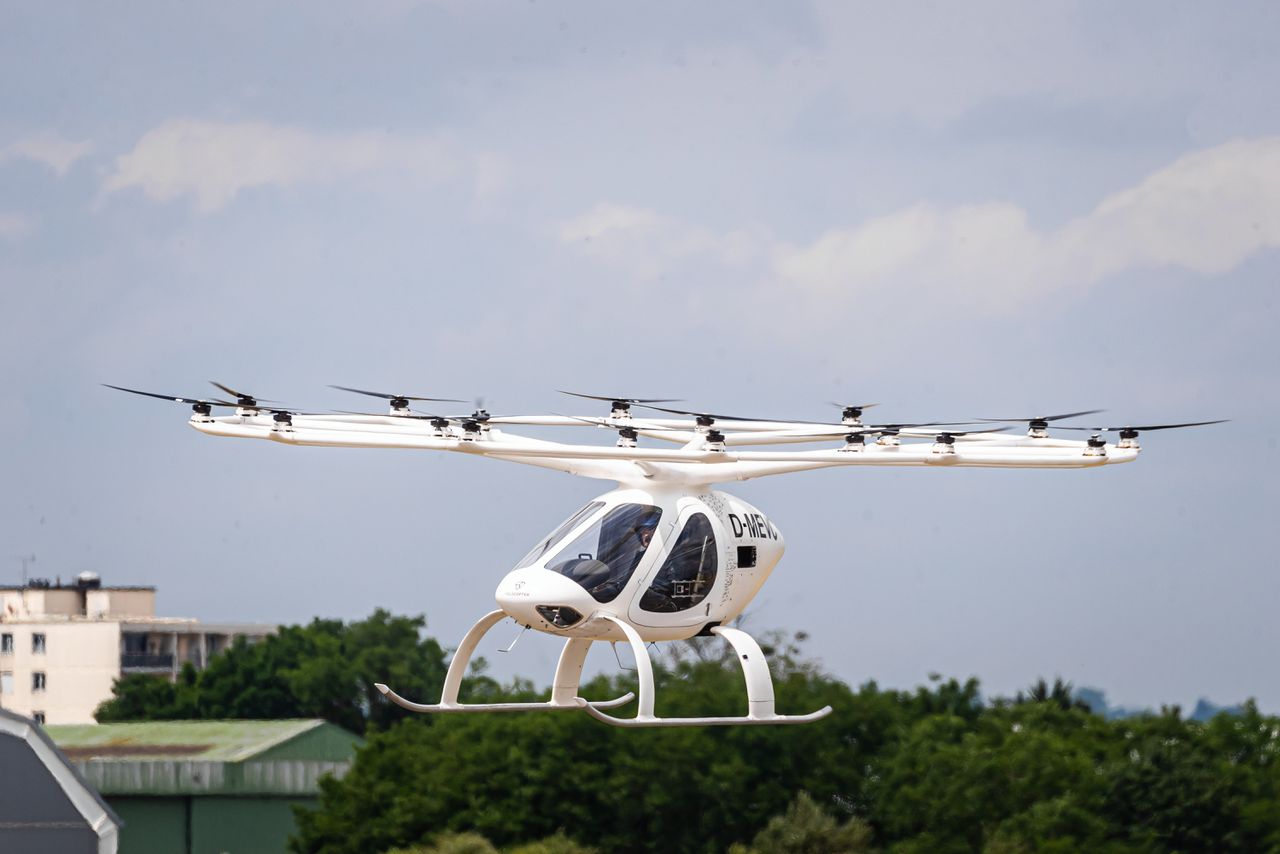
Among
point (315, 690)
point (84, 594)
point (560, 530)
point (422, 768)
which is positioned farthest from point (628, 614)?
point (84, 594)

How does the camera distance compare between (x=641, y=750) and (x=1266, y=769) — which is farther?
(x=641, y=750)

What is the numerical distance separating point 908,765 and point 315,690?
5017cm

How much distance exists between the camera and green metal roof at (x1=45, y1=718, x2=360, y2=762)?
68062mm

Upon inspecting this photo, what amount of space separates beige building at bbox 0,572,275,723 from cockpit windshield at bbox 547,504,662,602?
91911 mm

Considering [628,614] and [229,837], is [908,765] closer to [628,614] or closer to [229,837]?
[229,837]

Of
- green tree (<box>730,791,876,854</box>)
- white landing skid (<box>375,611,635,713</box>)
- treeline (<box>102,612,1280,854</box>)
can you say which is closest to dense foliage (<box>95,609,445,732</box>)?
treeline (<box>102,612,1280,854</box>)

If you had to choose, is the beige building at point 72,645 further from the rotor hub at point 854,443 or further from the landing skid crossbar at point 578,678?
the rotor hub at point 854,443

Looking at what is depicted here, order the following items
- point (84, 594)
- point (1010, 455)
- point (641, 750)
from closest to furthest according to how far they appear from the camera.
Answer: point (1010, 455)
point (641, 750)
point (84, 594)

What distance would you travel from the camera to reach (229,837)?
66.2 m

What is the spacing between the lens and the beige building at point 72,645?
365 feet

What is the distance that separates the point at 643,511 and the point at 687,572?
904 mm

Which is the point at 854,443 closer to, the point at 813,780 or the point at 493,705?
the point at 493,705

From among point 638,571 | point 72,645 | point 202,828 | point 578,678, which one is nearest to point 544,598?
point 638,571

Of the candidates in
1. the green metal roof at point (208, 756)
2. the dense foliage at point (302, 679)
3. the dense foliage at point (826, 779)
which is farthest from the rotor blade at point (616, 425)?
the dense foliage at point (302, 679)
